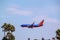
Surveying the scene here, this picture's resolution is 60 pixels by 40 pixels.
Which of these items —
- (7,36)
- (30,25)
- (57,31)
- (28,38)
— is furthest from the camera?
(30,25)

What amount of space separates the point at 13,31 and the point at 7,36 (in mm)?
3374

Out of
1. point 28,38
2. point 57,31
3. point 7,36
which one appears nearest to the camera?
point 7,36

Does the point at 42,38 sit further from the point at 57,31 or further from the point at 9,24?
the point at 9,24

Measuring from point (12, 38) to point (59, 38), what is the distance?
17.9 m

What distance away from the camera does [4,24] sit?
111625 mm

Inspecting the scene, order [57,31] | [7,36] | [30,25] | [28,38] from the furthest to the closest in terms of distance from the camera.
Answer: [30,25]
[28,38]
[57,31]
[7,36]

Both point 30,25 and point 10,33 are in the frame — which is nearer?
point 10,33

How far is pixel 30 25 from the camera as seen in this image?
135 m

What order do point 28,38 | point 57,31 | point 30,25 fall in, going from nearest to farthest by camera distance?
point 57,31 < point 28,38 < point 30,25

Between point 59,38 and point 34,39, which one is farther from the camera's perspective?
point 34,39

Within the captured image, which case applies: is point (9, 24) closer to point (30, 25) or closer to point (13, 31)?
point (13, 31)

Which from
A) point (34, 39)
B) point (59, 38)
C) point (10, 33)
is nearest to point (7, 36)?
point (10, 33)

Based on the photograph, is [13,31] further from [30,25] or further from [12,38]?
[30,25]

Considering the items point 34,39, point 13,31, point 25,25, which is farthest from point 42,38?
point 13,31
